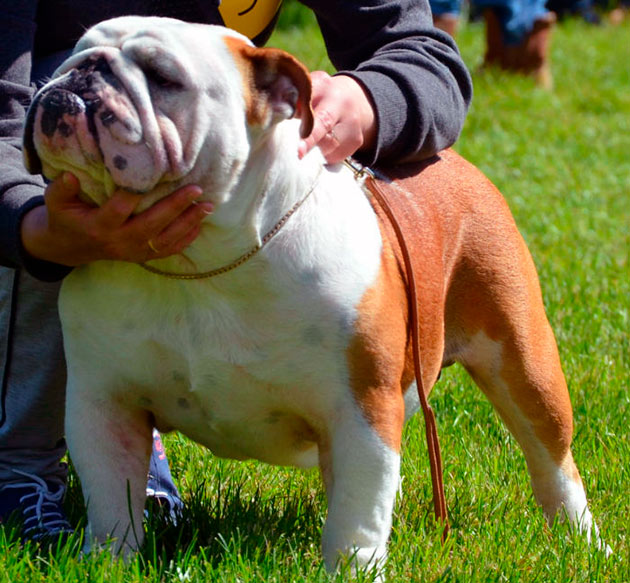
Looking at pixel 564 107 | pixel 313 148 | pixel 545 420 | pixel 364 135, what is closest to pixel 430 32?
pixel 364 135

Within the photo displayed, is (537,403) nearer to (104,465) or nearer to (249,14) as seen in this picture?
(104,465)

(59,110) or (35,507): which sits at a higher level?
(59,110)

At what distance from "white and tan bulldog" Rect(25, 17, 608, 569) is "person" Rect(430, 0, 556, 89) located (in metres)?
6.20

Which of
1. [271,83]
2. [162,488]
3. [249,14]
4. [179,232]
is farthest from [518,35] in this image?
[179,232]

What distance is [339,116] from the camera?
2449mm

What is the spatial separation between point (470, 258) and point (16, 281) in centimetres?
103

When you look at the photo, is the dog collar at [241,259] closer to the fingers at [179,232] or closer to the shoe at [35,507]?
the fingers at [179,232]

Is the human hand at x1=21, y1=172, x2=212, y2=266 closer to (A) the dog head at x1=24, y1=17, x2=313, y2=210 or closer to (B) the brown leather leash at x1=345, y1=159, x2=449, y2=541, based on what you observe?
(A) the dog head at x1=24, y1=17, x2=313, y2=210

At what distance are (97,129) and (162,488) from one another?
116 cm

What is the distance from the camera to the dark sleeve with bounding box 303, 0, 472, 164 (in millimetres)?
2607

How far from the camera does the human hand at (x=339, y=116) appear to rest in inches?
95.0

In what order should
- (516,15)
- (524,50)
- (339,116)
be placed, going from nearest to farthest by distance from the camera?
(339,116), (516,15), (524,50)

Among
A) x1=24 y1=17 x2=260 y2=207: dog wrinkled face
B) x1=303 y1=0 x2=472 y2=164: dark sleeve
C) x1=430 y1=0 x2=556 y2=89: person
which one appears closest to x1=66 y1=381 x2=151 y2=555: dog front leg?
x1=24 y1=17 x2=260 y2=207: dog wrinkled face

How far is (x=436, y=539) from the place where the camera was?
264cm
